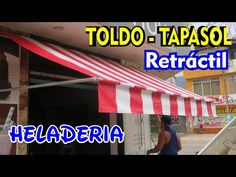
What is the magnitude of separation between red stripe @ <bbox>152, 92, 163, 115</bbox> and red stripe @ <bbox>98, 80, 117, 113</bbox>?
0.88 m

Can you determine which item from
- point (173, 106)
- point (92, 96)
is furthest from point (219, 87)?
point (173, 106)

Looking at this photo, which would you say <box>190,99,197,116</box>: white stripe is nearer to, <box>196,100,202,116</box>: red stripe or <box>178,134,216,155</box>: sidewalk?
<box>196,100,202,116</box>: red stripe

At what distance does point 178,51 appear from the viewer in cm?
754

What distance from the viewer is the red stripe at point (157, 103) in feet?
13.9

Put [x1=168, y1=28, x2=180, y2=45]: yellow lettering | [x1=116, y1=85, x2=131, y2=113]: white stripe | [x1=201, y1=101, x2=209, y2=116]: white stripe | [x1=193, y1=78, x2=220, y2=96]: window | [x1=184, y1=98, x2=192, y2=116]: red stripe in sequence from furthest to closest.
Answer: [x1=193, y1=78, x2=220, y2=96]: window
[x1=201, y1=101, x2=209, y2=116]: white stripe
[x1=168, y1=28, x2=180, y2=45]: yellow lettering
[x1=184, y1=98, x2=192, y2=116]: red stripe
[x1=116, y1=85, x2=131, y2=113]: white stripe

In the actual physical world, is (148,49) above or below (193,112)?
above

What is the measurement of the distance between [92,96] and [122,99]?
400 centimetres

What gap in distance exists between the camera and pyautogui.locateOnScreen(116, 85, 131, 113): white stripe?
12.0 feet

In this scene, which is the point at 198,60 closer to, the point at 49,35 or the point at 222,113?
the point at 49,35

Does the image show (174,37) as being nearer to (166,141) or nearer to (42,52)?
(166,141)

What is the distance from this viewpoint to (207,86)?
28.9 metres

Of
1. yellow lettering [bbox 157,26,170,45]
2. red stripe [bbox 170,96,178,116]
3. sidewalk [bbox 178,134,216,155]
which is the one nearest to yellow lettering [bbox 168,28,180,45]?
yellow lettering [bbox 157,26,170,45]

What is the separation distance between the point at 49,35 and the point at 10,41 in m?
0.68
